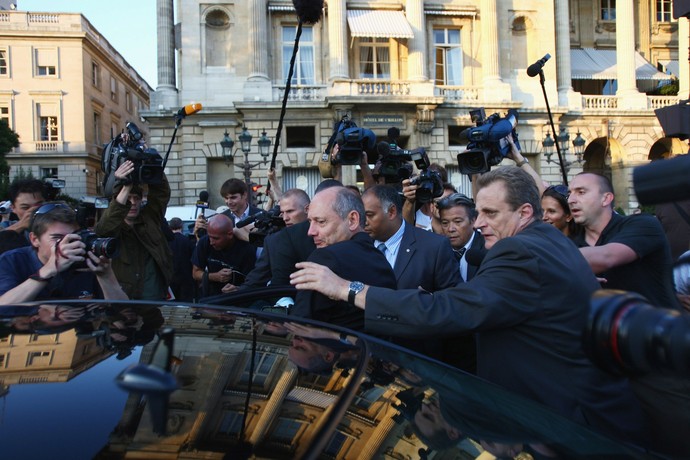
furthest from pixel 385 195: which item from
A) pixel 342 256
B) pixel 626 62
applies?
pixel 626 62

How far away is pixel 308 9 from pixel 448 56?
23417mm

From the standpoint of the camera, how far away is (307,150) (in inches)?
1004

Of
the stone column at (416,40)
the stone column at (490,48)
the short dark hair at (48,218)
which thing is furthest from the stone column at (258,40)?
the short dark hair at (48,218)

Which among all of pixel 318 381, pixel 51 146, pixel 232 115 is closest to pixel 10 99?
pixel 51 146

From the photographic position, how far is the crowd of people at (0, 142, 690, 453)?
2.23 metres

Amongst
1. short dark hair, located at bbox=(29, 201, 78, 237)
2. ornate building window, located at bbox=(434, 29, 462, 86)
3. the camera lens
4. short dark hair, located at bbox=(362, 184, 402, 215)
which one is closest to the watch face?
the camera lens

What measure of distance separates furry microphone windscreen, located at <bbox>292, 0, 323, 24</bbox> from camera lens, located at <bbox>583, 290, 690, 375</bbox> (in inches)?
210

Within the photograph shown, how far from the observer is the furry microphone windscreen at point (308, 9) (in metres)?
5.77

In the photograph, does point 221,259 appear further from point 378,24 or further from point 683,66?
point 683,66

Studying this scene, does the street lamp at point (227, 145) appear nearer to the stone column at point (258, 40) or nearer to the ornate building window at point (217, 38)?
the stone column at point (258, 40)

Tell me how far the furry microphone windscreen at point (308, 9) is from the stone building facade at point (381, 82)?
18161 millimetres

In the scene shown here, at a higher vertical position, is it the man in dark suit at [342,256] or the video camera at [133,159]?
the video camera at [133,159]

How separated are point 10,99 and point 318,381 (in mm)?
44595

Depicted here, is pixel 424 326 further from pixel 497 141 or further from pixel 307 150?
pixel 307 150
